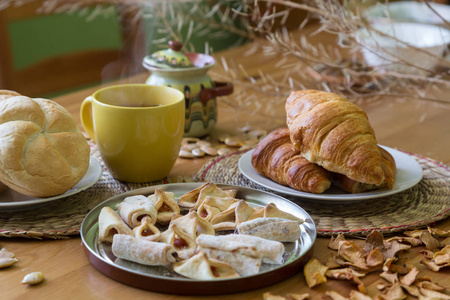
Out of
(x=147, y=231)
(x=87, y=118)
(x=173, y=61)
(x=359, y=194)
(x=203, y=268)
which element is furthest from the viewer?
(x=173, y=61)

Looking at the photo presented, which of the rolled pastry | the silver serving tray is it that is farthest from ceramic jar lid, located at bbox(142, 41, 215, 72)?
the rolled pastry

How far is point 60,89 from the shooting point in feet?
9.53

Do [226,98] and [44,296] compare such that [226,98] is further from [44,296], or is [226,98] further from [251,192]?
[44,296]

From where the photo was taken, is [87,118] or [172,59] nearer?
[87,118]

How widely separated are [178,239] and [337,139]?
12.0 inches

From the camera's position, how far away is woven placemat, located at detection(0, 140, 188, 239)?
2.59 feet

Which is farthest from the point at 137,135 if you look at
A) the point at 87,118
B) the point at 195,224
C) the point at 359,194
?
the point at 359,194

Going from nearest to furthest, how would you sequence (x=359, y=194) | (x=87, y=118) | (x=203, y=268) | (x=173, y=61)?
(x=203, y=268) → (x=359, y=194) → (x=87, y=118) → (x=173, y=61)

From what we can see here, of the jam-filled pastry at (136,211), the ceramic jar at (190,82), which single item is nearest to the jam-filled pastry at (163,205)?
the jam-filled pastry at (136,211)

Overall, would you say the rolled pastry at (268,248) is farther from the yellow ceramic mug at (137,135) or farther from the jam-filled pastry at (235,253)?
the yellow ceramic mug at (137,135)

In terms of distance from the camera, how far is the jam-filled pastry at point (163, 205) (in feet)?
2.58

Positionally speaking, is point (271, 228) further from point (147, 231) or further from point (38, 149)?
point (38, 149)

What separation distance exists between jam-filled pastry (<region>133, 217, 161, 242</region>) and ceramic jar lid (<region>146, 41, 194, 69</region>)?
0.54 m

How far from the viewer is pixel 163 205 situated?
82 cm
